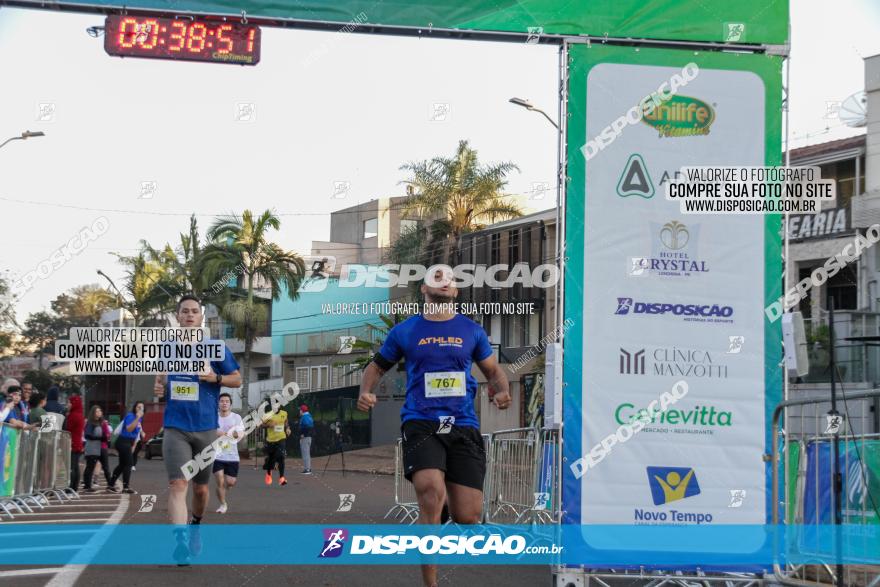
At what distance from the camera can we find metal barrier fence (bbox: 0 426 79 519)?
14875 millimetres

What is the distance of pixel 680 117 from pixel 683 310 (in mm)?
1478

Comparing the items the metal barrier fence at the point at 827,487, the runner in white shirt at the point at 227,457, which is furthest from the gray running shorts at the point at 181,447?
the runner in white shirt at the point at 227,457

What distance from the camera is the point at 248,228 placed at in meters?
48.8

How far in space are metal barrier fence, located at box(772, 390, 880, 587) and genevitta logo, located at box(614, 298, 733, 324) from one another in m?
0.83

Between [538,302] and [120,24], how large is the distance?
1574 inches

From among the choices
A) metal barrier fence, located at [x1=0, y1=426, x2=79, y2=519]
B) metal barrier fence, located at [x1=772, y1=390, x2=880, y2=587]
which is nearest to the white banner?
metal barrier fence, located at [x1=772, y1=390, x2=880, y2=587]

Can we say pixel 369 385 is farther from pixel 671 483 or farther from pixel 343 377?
pixel 343 377

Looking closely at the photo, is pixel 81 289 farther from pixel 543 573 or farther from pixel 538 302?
pixel 543 573

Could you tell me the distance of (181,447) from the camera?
8.94 metres

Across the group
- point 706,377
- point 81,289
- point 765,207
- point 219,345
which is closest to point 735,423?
point 706,377

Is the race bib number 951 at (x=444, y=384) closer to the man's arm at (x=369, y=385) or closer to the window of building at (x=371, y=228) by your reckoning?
the man's arm at (x=369, y=385)

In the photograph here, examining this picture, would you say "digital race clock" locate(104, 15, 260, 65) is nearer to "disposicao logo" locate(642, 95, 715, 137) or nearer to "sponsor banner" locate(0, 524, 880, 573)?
"disposicao logo" locate(642, 95, 715, 137)

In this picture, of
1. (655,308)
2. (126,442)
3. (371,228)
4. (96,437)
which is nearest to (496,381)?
(655,308)

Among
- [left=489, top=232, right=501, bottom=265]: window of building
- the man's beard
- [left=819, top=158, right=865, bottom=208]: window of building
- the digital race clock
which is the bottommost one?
the man's beard
